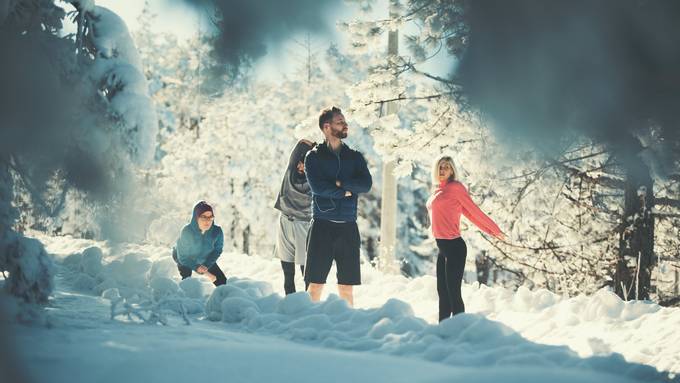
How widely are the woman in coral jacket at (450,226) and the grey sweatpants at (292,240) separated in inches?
62.8

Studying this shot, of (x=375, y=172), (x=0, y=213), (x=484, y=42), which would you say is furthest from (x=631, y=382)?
(x=375, y=172)

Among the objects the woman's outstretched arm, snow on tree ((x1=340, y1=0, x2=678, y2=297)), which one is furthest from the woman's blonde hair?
snow on tree ((x1=340, y1=0, x2=678, y2=297))

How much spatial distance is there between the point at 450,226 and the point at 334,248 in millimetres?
1048

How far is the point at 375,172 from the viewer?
939 inches

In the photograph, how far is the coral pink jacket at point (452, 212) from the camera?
543 centimetres

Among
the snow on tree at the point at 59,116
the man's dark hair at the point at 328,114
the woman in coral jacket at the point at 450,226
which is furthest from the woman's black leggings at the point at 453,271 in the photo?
the snow on tree at the point at 59,116

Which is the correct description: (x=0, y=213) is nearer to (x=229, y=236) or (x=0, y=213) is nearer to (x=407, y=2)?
(x=407, y=2)

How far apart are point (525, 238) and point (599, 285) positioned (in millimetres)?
2263

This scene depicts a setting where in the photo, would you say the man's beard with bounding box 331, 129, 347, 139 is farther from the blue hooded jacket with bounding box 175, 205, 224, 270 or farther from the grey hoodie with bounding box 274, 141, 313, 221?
the blue hooded jacket with bounding box 175, 205, 224, 270

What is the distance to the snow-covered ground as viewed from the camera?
311 cm

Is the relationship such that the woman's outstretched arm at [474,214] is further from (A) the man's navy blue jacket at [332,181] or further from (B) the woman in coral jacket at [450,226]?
(A) the man's navy blue jacket at [332,181]

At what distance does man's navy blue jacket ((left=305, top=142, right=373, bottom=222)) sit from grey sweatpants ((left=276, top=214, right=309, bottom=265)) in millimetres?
1245

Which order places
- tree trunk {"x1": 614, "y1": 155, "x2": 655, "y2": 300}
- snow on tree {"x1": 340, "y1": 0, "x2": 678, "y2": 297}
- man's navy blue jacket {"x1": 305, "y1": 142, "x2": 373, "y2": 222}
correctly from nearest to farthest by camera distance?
man's navy blue jacket {"x1": 305, "y1": 142, "x2": 373, "y2": 222}, snow on tree {"x1": 340, "y1": 0, "x2": 678, "y2": 297}, tree trunk {"x1": 614, "y1": 155, "x2": 655, "y2": 300}

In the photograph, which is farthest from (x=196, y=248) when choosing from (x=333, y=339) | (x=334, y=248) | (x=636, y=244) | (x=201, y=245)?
(x=636, y=244)
